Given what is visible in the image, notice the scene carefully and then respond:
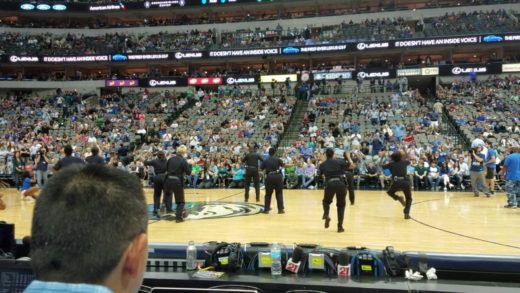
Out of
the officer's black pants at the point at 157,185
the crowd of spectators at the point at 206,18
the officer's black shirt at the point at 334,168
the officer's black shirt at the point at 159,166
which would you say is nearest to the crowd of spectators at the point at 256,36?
the crowd of spectators at the point at 206,18

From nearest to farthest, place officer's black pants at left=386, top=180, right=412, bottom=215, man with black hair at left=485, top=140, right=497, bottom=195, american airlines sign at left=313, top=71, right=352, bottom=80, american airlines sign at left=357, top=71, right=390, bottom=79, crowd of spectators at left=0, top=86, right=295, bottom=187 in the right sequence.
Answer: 1. officer's black pants at left=386, top=180, right=412, bottom=215
2. man with black hair at left=485, top=140, right=497, bottom=195
3. crowd of spectators at left=0, top=86, right=295, bottom=187
4. american airlines sign at left=357, top=71, right=390, bottom=79
5. american airlines sign at left=313, top=71, right=352, bottom=80

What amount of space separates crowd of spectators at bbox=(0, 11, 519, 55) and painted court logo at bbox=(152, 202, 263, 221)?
912 inches

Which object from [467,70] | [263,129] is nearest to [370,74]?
[467,70]

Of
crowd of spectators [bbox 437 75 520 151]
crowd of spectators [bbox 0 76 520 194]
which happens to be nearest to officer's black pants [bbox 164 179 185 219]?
crowd of spectators [bbox 0 76 520 194]

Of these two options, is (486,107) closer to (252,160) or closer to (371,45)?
(371,45)

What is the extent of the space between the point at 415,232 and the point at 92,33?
3920cm

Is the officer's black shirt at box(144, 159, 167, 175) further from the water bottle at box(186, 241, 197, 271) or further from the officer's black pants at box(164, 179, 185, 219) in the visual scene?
the water bottle at box(186, 241, 197, 271)

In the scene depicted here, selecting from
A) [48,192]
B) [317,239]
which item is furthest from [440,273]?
[48,192]

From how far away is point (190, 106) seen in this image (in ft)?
103

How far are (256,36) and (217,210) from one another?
26.6 meters

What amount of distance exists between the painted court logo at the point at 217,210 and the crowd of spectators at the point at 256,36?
76.0 feet

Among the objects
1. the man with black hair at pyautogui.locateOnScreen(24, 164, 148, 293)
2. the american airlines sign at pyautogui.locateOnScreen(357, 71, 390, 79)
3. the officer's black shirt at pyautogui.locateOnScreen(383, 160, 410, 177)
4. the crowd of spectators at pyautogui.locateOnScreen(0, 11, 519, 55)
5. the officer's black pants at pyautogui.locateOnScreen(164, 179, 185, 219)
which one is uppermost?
the crowd of spectators at pyautogui.locateOnScreen(0, 11, 519, 55)

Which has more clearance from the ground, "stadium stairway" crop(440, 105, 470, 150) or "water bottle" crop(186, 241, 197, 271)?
"stadium stairway" crop(440, 105, 470, 150)

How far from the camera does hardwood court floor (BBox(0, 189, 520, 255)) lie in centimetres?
775
